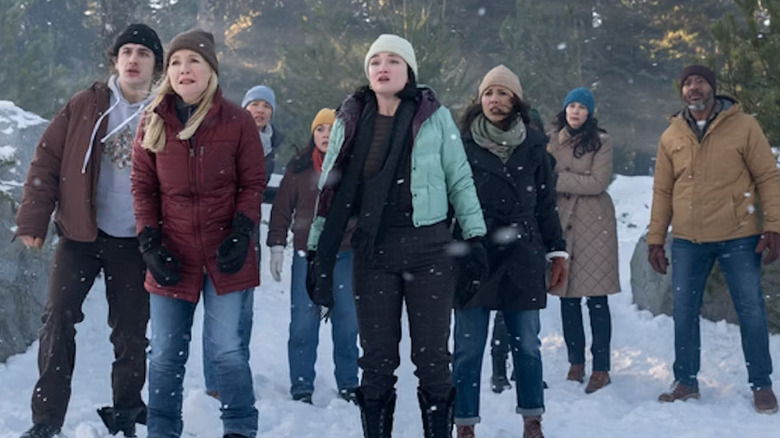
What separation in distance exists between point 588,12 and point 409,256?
21.6 m

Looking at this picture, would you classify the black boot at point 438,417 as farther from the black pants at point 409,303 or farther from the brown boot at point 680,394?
the brown boot at point 680,394

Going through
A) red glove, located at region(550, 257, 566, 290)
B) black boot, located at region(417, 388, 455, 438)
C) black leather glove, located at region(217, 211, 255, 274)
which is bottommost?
black boot, located at region(417, 388, 455, 438)

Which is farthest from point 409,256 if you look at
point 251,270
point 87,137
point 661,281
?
point 661,281

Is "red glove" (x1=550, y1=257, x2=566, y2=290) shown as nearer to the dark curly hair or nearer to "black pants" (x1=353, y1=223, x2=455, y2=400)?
"black pants" (x1=353, y1=223, x2=455, y2=400)

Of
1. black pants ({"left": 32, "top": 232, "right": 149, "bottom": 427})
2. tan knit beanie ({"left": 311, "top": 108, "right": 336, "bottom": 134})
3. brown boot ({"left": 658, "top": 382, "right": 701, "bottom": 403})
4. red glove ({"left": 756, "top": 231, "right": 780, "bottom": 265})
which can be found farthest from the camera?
tan knit beanie ({"left": 311, "top": 108, "right": 336, "bottom": 134})

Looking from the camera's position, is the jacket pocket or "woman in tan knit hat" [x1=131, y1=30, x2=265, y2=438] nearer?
"woman in tan knit hat" [x1=131, y1=30, x2=265, y2=438]

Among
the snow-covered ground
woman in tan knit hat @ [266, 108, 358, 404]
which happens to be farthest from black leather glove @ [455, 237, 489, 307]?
woman in tan knit hat @ [266, 108, 358, 404]

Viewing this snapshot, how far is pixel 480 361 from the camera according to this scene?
5.19 metres

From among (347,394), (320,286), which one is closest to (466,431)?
(320,286)

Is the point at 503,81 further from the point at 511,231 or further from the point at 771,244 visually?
the point at 771,244

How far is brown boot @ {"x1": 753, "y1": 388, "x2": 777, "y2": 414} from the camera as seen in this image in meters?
6.06

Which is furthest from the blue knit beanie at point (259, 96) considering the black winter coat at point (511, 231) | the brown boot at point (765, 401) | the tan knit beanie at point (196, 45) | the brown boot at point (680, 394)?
the brown boot at point (765, 401)

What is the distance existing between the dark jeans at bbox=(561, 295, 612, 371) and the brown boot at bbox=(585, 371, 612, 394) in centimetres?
4

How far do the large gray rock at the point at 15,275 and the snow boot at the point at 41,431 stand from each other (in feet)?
8.15
